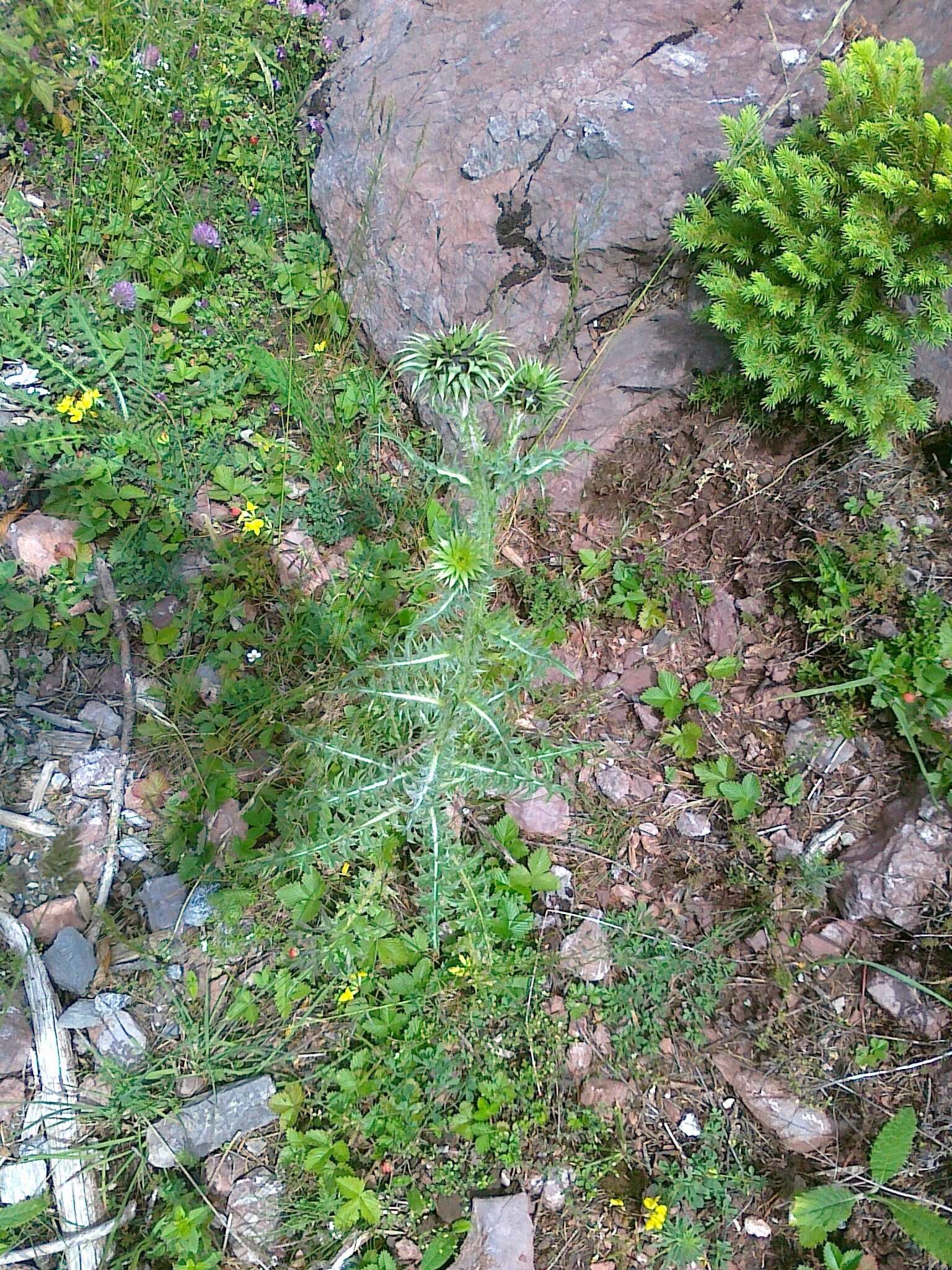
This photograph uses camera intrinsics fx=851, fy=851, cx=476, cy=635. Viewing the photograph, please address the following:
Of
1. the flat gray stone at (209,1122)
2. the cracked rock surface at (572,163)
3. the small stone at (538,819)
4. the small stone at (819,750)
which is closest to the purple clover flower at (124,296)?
the cracked rock surface at (572,163)

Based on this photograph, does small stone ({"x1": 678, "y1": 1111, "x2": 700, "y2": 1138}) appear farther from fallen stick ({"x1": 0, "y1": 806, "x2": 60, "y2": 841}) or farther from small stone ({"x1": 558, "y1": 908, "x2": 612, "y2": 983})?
fallen stick ({"x1": 0, "y1": 806, "x2": 60, "y2": 841})

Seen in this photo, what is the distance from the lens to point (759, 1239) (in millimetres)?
2297

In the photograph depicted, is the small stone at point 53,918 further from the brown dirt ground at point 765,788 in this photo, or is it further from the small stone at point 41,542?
the brown dirt ground at point 765,788

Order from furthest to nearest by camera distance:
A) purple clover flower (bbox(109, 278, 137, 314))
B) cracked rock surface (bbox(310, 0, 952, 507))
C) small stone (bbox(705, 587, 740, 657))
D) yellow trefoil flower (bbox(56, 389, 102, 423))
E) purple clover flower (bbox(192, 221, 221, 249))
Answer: purple clover flower (bbox(192, 221, 221, 249)) < purple clover flower (bbox(109, 278, 137, 314)) < yellow trefoil flower (bbox(56, 389, 102, 423)) < cracked rock surface (bbox(310, 0, 952, 507)) < small stone (bbox(705, 587, 740, 657))

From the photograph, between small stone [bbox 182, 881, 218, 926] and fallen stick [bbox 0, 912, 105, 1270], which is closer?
fallen stick [bbox 0, 912, 105, 1270]

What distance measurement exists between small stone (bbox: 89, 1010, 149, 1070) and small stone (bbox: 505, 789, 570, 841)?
128cm

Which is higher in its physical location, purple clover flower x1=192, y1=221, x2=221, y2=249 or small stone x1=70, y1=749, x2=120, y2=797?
purple clover flower x1=192, y1=221, x2=221, y2=249

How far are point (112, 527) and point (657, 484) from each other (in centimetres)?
206

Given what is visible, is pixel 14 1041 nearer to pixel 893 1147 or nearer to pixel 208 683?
pixel 208 683

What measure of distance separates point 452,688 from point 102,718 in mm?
1498

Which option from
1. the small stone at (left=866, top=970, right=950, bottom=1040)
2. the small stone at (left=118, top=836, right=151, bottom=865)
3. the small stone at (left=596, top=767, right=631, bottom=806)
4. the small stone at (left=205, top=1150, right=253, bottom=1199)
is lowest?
the small stone at (left=866, top=970, right=950, bottom=1040)

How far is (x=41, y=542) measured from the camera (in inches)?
123

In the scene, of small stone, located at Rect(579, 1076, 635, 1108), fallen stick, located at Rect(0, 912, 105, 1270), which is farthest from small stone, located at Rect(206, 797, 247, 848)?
small stone, located at Rect(579, 1076, 635, 1108)

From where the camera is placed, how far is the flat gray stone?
2.34 m
